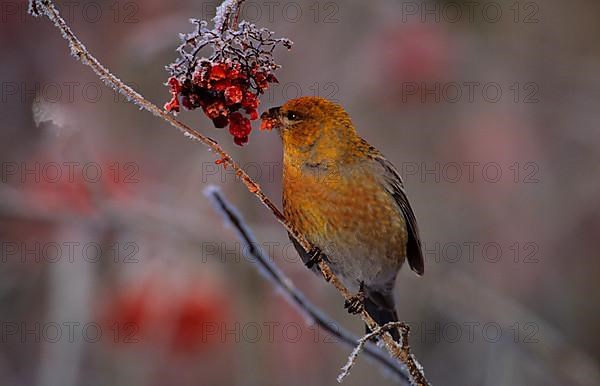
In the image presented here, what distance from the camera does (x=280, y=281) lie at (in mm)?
1905

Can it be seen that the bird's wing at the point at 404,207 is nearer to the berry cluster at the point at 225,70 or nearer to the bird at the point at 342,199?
the bird at the point at 342,199

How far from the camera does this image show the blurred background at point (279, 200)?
398 centimetres

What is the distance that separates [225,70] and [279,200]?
344 cm

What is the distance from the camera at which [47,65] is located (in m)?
5.46

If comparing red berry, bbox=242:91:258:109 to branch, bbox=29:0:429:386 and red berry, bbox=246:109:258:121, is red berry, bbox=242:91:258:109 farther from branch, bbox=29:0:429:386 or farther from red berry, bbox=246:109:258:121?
branch, bbox=29:0:429:386

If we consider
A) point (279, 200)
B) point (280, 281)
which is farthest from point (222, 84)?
point (279, 200)

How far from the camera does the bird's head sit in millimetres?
2279

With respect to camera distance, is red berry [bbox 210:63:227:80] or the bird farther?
the bird

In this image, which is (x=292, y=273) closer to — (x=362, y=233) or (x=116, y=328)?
(x=116, y=328)

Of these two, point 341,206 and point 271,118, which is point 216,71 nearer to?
point 271,118

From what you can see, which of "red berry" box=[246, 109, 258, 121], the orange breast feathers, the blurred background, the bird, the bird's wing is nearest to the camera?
"red berry" box=[246, 109, 258, 121]

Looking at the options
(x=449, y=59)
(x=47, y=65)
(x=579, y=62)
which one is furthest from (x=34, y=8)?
(x=579, y=62)

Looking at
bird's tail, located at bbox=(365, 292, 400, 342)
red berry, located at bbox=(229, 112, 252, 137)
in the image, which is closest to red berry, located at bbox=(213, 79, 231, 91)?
red berry, located at bbox=(229, 112, 252, 137)

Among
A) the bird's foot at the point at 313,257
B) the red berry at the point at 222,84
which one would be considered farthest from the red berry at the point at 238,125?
the bird's foot at the point at 313,257
